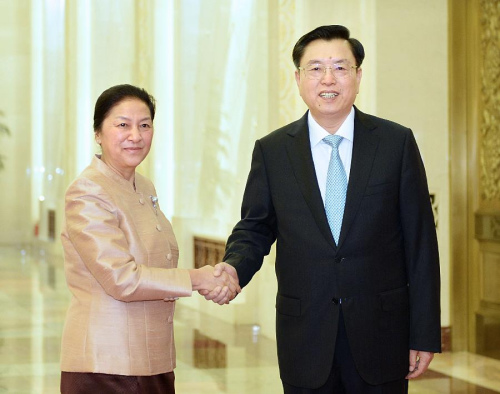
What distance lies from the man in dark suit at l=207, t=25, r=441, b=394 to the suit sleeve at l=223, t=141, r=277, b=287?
0.09m

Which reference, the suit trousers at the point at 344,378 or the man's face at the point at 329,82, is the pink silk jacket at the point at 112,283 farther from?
the man's face at the point at 329,82

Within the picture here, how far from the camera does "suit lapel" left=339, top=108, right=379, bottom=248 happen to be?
2865 millimetres

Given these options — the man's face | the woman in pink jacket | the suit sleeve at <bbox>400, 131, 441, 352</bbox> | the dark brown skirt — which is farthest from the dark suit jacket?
the dark brown skirt

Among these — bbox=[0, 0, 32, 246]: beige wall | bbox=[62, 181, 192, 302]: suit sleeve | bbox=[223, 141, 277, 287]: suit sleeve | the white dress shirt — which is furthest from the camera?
bbox=[0, 0, 32, 246]: beige wall

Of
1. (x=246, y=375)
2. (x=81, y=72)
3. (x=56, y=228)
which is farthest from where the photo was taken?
(x=56, y=228)

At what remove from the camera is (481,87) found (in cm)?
652

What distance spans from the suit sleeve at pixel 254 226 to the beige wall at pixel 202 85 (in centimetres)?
329

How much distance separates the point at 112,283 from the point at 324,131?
886mm

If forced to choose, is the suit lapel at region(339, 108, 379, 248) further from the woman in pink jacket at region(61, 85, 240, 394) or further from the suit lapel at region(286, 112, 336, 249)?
the woman in pink jacket at region(61, 85, 240, 394)

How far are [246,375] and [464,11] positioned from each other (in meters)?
3.11

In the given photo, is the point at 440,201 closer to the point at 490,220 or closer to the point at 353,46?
the point at 490,220

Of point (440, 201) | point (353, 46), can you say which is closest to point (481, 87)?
point (440, 201)

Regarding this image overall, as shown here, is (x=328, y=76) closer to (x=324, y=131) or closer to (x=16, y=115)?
(x=324, y=131)

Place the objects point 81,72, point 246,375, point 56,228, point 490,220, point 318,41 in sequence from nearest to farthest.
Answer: point 318,41 < point 246,375 < point 490,220 < point 81,72 < point 56,228
